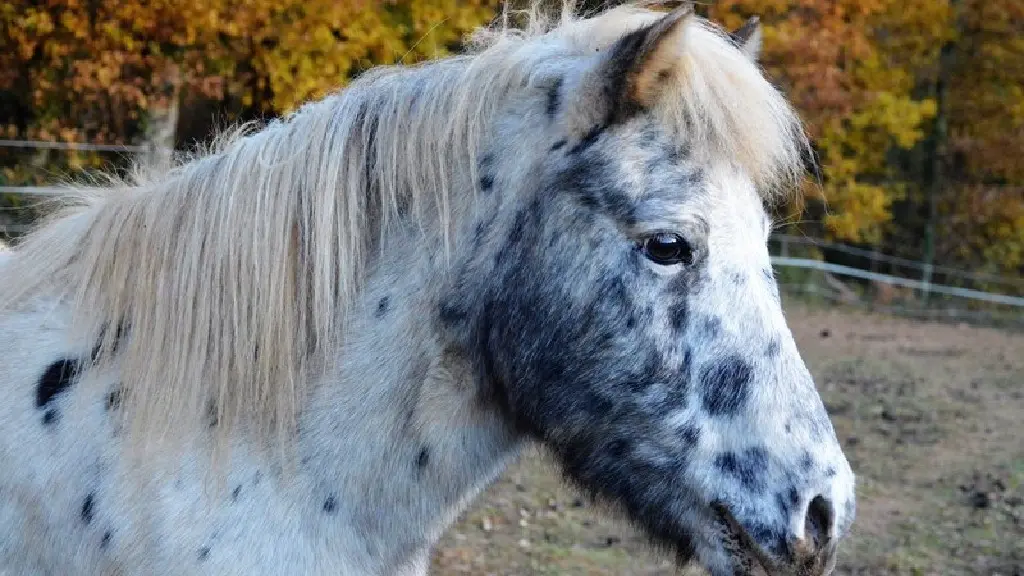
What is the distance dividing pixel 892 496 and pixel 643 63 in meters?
4.86

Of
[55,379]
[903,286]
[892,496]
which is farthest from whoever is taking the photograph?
[903,286]

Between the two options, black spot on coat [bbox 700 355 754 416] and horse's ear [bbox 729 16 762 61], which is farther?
horse's ear [bbox 729 16 762 61]

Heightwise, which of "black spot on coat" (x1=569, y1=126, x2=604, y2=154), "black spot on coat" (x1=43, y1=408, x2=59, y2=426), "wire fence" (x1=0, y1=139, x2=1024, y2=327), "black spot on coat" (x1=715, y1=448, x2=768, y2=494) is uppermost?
"black spot on coat" (x1=569, y1=126, x2=604, y2=154)

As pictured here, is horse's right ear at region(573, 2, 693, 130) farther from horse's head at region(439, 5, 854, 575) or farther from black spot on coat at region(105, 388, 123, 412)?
black spot on coat at region(105, 388, 123, 412)

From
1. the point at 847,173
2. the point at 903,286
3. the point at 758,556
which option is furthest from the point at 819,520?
the point at 903,286

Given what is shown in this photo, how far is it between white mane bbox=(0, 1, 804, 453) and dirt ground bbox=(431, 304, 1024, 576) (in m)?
0.72

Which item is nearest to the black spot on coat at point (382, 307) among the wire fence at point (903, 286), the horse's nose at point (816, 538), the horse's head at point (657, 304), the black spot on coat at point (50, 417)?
the horse's head at point (657, 304)

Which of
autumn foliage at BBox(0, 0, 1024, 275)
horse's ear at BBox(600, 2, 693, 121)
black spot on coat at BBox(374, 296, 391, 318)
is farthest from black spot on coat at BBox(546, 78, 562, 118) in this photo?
autumn foliage at BBox(0, 0, 1024, 275)

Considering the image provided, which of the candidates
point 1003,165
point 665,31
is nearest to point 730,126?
point 665,31

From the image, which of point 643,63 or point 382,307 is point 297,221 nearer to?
point 382,307

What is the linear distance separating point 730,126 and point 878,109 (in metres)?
12.9

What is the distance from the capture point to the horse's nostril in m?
1.85

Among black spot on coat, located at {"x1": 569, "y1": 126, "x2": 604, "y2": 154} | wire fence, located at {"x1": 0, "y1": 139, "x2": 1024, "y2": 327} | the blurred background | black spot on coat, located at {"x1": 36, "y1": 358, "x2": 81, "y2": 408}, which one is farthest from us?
wire fence, located at {"x1": 0, "y1": 139, "x2": 1024, "y2": 327}

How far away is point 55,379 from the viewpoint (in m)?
2.11
